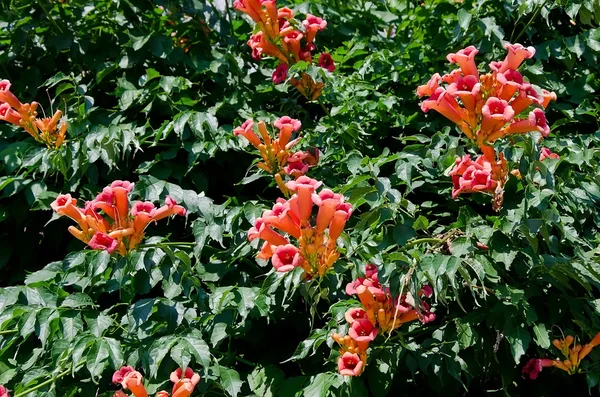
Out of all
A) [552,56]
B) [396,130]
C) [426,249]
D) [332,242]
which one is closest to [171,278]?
[332,242]

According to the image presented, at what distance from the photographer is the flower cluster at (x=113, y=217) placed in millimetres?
2873

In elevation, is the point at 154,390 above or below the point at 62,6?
below

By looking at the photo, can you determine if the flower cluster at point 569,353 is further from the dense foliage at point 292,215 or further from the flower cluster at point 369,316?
the flower cluster at point 369,316

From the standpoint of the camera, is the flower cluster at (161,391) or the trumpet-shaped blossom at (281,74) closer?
the flower cluster at (161,391)

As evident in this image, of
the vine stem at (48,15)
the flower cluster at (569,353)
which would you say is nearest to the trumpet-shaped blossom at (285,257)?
the flower cluster at (569,353)

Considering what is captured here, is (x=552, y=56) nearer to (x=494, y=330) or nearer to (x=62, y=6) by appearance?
(x=494, y=330)

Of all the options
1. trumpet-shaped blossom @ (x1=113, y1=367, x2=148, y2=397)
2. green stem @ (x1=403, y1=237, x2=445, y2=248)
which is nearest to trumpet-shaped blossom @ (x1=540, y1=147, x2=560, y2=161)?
green stem @ (x1=403, y1=237, x2=445, y2=248)

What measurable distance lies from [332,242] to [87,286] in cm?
115

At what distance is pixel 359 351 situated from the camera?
2.81 m

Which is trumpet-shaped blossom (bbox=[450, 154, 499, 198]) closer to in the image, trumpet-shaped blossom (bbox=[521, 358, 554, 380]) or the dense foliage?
the dense foliage

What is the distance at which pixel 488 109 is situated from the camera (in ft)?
9.14

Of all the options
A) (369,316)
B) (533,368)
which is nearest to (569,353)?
(533,368)

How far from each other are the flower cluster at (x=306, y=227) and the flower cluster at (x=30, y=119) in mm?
1337

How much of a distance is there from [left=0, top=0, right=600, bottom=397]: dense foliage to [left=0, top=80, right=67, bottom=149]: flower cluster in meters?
0.01
